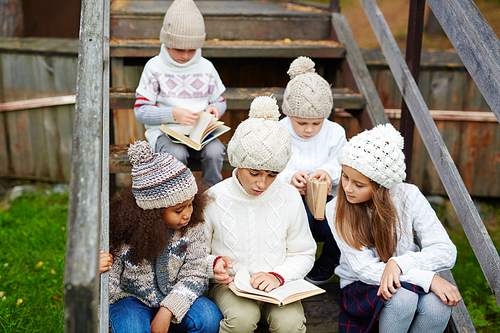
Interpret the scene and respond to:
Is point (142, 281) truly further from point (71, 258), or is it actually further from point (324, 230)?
point (324, 230)

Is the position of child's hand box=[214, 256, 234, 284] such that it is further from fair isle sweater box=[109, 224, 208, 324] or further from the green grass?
the green grass

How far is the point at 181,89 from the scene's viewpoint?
288cm

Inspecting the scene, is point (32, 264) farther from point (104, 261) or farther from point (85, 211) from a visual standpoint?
point (85, 211)

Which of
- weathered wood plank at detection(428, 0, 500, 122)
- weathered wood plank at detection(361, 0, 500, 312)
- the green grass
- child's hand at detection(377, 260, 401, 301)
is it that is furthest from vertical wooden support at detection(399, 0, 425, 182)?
the green grass

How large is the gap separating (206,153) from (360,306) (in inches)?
47.5

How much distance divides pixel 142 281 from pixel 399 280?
106 centimetres

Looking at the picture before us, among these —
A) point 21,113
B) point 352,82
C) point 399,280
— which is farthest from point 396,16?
point 399,280

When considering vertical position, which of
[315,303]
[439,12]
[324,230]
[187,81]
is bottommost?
[315,303]

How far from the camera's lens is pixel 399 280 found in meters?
1.99

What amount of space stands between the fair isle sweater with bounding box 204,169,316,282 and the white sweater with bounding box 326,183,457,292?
7.2 inches

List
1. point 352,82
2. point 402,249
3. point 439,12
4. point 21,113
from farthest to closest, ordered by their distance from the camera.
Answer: point 21,113, point 352,82, point 439,12, point 402,249

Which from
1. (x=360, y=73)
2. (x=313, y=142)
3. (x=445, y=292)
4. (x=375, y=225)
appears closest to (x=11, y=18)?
(x=360, y=73)

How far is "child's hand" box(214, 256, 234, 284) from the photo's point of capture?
2014 millimetres

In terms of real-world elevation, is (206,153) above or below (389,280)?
above
